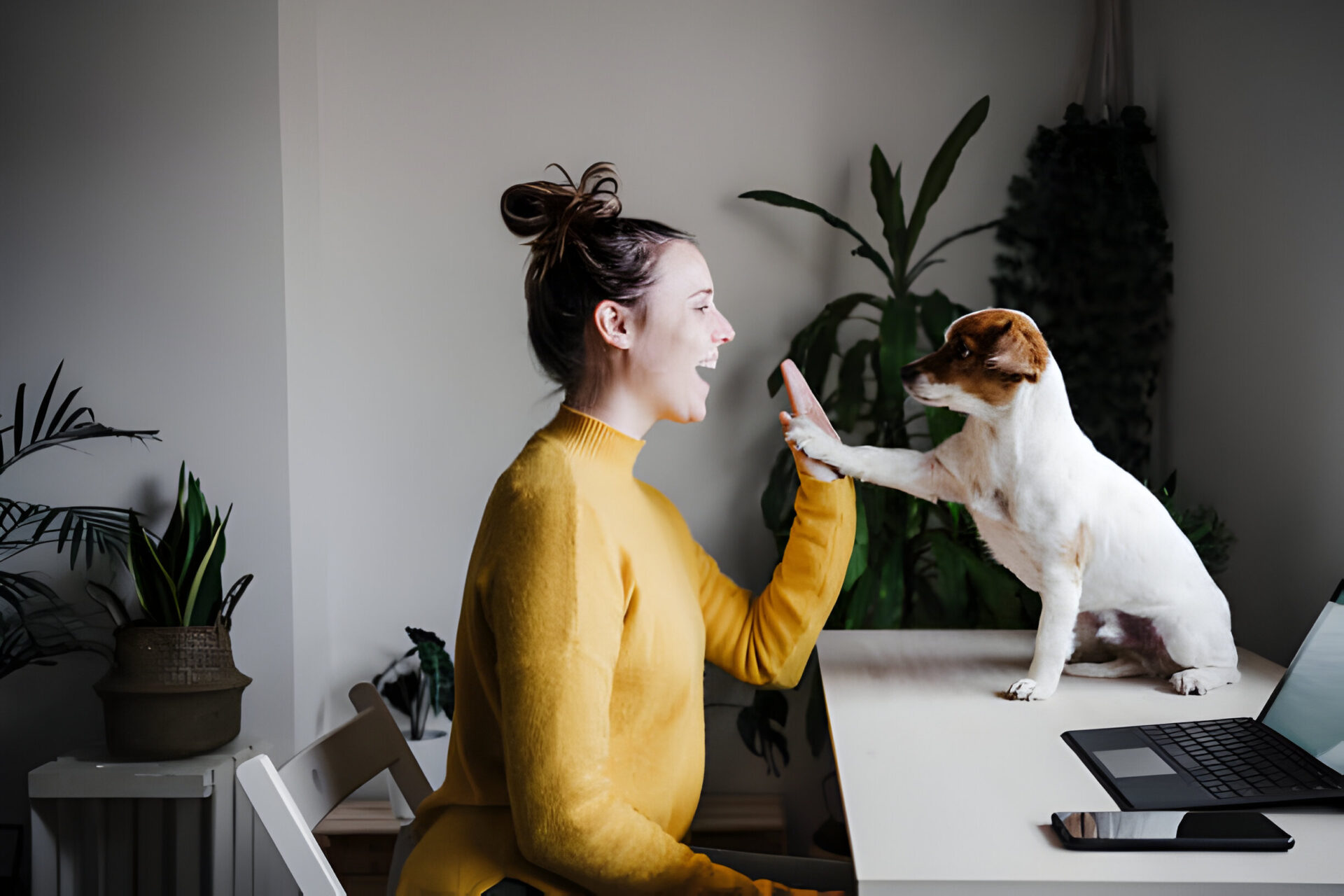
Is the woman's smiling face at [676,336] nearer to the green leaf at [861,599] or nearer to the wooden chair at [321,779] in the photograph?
the wooden chair at [321,779]

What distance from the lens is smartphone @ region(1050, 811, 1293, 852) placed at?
2.53ft

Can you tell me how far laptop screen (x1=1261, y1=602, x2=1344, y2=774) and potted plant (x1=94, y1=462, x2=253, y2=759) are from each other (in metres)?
1.79

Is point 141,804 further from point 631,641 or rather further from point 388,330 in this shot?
point 631,641

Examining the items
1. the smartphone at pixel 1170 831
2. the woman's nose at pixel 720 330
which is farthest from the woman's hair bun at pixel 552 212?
the smartphone at pixel 1170 831

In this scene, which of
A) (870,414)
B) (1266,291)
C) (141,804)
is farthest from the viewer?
(870,414)

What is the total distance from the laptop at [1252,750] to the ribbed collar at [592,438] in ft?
1.85

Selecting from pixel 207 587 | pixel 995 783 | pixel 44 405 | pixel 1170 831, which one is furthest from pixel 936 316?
pixel 44 405

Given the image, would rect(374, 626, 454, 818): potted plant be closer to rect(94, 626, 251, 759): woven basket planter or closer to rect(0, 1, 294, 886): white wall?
rect(0, 1, 294, 886): white wall

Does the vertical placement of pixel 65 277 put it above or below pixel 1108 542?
above

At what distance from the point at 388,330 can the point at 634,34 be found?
92 centimetres

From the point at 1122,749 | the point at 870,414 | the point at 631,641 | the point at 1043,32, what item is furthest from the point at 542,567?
the point at 1043,32

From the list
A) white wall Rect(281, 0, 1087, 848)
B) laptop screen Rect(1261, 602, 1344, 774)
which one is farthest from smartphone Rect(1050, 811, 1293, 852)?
white wall Rect(281, 0, 1087, 848)

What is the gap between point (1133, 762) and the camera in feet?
3.17

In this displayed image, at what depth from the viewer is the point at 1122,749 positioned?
3.27 ft
